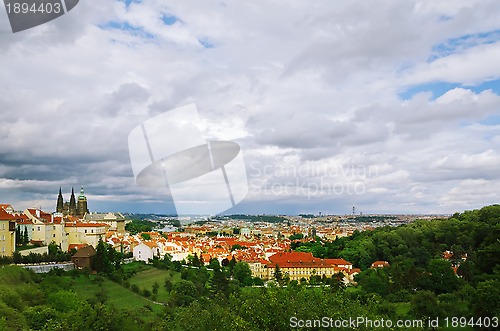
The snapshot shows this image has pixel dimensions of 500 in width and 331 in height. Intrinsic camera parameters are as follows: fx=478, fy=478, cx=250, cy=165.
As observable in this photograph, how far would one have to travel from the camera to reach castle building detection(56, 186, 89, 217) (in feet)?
178

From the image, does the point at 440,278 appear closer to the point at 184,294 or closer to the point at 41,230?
the point at 184,294

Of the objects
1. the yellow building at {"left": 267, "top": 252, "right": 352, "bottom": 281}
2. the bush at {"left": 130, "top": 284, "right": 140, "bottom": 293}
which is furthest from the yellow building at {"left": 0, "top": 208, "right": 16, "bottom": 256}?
the yellow building at {"left": 267, "top": 252, "right": 352, "bottom": 281}

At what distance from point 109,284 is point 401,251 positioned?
2948cm

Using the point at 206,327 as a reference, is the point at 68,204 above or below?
above

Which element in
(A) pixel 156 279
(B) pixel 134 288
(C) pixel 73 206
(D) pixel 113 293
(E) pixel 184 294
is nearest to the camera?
(E) pixel 184 294

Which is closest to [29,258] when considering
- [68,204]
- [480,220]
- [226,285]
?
[226,285]

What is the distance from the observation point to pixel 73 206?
5569 cm

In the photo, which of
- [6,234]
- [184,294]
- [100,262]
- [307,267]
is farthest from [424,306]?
[307,267]

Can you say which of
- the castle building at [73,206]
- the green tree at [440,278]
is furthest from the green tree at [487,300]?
the castle building at [73,206]

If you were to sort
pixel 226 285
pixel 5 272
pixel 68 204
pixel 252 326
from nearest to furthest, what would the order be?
pixel 252 326, pixel 5 272, pixel 226 285, pixel 68 204

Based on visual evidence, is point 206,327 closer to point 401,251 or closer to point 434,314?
point 434,314

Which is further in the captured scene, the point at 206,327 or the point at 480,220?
the point at 480,220

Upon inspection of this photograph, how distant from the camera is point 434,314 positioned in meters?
17.4

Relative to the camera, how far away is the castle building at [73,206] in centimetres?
5431
